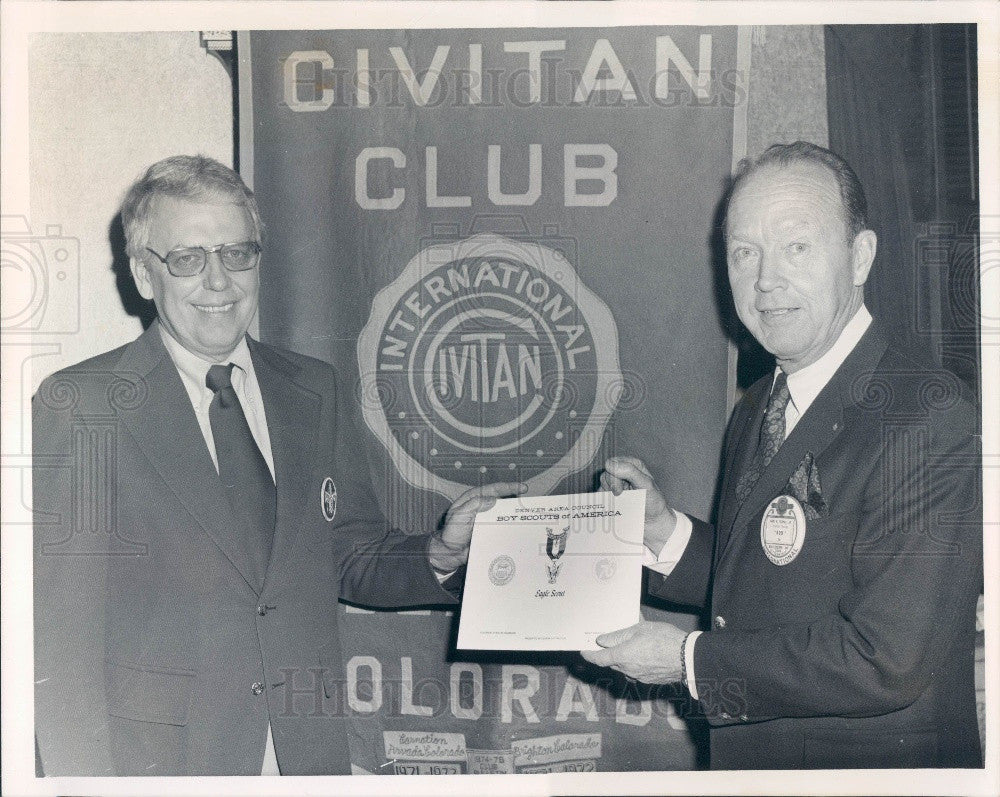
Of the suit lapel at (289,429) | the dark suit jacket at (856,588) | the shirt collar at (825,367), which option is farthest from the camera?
the suit lapel at (289,429)

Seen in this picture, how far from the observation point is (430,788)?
2.66 meters

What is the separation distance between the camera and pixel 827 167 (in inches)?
102

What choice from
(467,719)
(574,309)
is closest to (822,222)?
(574,309)

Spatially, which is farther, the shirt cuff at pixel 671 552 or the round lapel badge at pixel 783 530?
the shirt cuff at pixel 671 552

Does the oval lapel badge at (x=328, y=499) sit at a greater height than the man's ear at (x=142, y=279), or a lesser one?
lesser

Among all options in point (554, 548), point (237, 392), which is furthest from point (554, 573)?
point (237, 392)

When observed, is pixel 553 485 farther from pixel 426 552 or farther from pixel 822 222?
pixel 822 222

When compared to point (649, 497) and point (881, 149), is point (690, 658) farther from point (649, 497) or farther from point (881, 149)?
point (881, 149)

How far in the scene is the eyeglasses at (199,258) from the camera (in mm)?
2584

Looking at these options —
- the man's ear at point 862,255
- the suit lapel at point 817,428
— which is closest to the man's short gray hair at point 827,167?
the man's ear at point 862,255

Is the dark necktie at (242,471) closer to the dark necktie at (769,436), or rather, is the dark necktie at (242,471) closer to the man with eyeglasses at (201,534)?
the man with eyeglasses at (201,534)

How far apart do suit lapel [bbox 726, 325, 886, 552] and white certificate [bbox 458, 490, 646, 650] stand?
0.95ft

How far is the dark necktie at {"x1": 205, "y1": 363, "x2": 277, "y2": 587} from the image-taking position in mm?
2588

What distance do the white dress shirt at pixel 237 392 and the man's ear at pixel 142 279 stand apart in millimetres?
83
